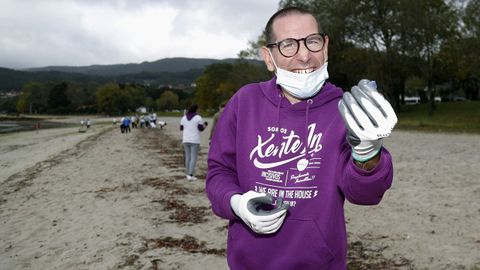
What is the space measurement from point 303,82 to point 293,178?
0.48 m

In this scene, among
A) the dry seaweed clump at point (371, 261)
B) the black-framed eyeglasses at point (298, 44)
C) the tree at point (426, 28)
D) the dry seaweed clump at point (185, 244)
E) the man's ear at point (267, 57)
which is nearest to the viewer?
the black-framed eyeglasses at point (298, 44)

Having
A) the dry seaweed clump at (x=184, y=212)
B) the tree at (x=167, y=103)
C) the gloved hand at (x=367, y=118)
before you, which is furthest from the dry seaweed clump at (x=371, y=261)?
the tree at (x=167, y=103)

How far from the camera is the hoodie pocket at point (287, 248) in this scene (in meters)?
1.95

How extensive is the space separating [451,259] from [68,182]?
10.4m

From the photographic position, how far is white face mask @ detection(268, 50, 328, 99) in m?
2.08

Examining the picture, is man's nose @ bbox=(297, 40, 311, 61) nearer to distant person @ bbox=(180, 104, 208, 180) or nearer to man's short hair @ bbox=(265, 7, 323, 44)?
man's short hair @ bbox=(265, 7, 323, 44)

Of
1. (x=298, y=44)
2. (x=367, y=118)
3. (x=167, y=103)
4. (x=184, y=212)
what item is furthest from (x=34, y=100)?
(x=367, y=118)

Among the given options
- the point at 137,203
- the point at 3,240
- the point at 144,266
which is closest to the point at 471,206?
the point at 144,266

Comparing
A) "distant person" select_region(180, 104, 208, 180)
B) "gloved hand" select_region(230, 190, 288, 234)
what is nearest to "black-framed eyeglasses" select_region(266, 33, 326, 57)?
"gloved hand" select_region(230, 190, 288, 234)

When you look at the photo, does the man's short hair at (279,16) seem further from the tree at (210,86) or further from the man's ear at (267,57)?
the tree at (210,86)

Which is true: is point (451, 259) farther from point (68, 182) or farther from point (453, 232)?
point (68, 182)

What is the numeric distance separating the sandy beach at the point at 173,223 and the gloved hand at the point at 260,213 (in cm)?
375

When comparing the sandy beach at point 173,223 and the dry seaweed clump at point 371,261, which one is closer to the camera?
the dry seaweed clump at point 371,261

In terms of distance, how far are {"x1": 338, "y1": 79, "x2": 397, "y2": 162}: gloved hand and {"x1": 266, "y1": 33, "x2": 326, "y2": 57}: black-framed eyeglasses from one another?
52 cm
